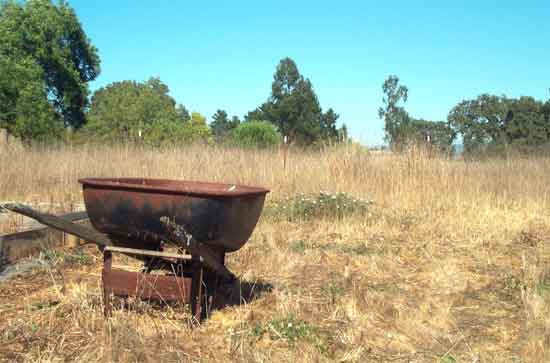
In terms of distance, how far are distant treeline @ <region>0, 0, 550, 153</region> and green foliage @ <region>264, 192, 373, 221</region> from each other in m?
2.99

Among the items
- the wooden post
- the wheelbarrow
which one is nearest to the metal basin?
the wheelbarrow

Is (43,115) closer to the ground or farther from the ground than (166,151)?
farther from the ground

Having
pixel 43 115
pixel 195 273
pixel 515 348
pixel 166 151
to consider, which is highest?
pixel 43 115

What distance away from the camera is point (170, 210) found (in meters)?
2.89

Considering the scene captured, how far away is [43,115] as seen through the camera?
20.0 m

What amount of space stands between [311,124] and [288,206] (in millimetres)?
50138

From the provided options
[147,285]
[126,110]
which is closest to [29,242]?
[147,285]

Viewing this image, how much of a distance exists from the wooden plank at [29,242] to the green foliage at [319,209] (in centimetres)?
288

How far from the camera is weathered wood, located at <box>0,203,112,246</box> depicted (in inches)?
100.0

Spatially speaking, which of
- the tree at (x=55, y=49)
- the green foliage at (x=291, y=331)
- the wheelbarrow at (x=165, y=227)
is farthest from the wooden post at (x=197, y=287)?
the tree at (x=55, y=49)

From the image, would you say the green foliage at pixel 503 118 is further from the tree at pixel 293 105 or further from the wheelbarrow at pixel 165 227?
the wheelbarrow at pixel 165 227

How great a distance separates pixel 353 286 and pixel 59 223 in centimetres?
239

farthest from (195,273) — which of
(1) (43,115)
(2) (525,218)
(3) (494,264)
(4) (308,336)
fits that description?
(1) (43,115)

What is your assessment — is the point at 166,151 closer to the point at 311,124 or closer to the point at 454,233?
the point at 454,233
